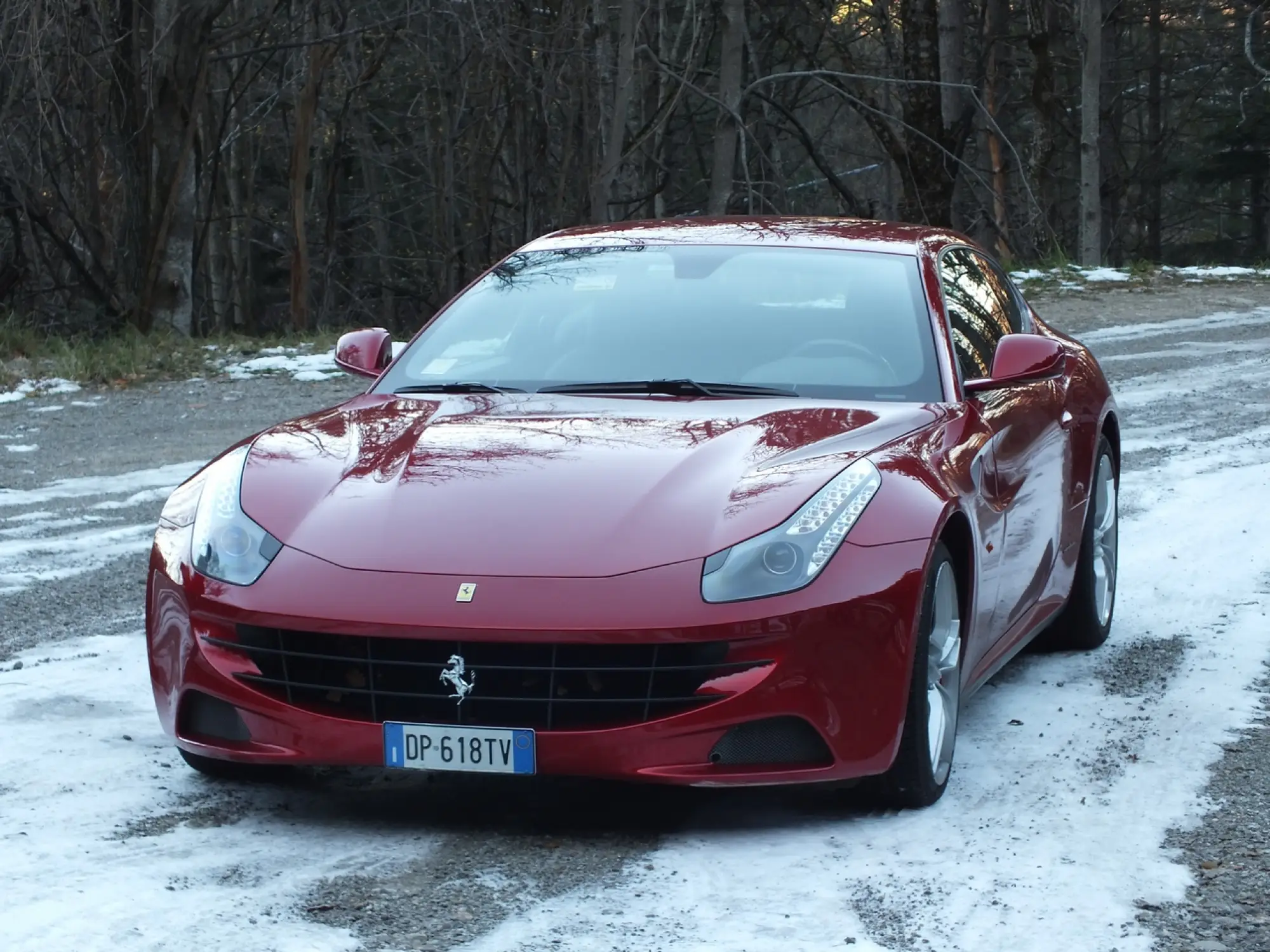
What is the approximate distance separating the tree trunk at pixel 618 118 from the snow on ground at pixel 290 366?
21.3 ft

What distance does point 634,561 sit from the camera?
3955 millimetres

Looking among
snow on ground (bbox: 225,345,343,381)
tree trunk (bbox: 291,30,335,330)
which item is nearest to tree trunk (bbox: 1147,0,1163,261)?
tree trunk (bbox: 291,30,335,330)

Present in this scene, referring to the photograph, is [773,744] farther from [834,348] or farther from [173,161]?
[173,161]

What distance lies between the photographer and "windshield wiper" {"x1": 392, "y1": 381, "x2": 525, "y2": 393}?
5156 millimetres

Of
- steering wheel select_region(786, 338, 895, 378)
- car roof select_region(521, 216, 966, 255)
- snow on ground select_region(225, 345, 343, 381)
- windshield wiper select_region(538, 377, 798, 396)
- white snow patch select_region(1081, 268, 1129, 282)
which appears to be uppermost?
car roof select_region(521, 216, 966, 255)

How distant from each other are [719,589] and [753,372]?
4.38 feet

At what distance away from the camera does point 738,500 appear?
4.14 m

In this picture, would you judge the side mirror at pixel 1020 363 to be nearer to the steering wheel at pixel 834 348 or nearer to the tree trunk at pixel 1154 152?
the steering wheel at pixel 834 348

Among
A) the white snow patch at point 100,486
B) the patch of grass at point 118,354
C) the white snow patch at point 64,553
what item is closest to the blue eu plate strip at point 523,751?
the white snow patch at point 64,553

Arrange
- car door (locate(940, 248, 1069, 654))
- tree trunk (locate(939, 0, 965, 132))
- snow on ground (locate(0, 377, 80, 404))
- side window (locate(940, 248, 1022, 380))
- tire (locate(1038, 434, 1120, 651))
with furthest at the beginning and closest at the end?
tree trunk (locate(939, 0, 965, 132)), snow on ground (locate(0, 377, 80, 404)), tire (locate(1038, 434, 1120, 651)), side window (locate(940, 248, 1022, 380)), car door (locate(940, 248, 1069, 654))

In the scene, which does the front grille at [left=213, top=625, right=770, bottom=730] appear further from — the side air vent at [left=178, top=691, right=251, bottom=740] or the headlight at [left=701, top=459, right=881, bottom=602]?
the side air vent at [left=178, top=691, right=251, bottom=740]

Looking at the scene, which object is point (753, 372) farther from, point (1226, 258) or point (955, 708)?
point (1226, 258)

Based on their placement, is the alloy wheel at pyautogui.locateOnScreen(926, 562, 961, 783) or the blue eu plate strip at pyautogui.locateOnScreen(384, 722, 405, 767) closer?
the blue eu plate strip at pyautogui.locateOnScreen(384, 722, 405, 767)

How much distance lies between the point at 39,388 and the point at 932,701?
10.4m
